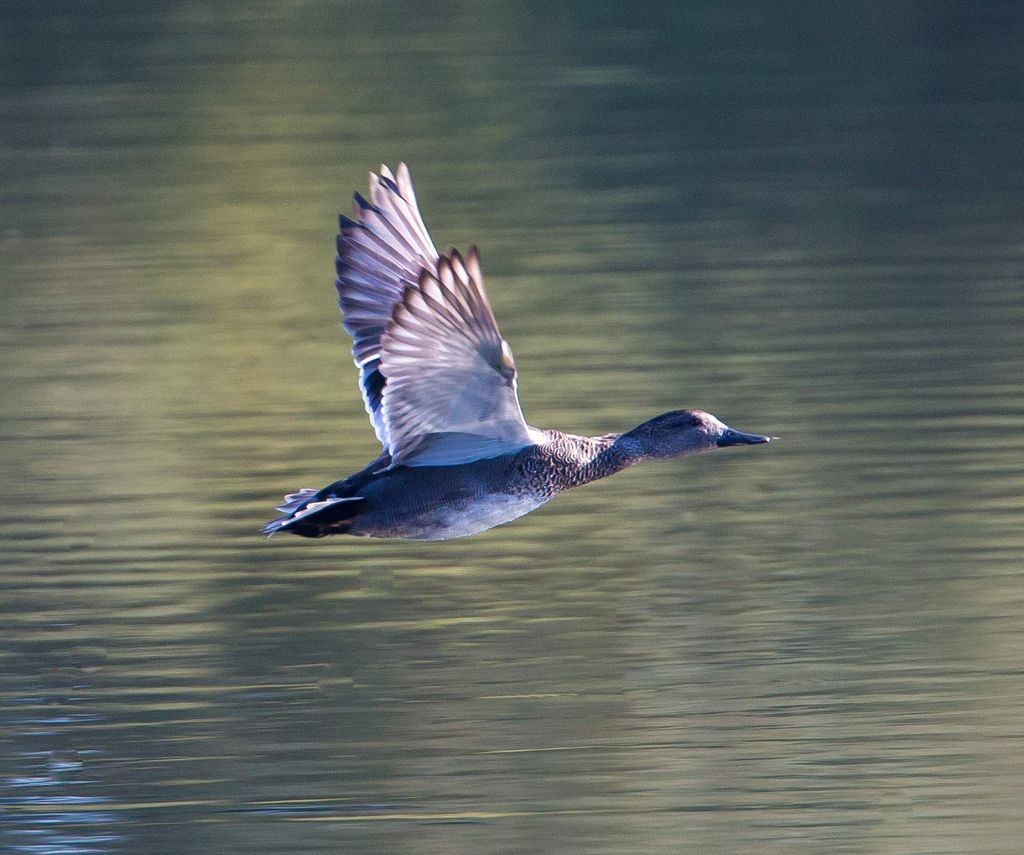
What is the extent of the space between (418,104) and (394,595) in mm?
12115

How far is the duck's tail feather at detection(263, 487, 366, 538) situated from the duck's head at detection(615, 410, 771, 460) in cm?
116

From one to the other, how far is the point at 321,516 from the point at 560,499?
341 centimetres

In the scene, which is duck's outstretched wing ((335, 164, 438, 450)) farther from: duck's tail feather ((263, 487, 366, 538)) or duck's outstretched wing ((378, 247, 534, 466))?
duck's tail feather ((263, 487, 366, 538))

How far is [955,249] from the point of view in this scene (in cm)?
1566

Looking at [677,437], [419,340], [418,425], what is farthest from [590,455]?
[419,340]

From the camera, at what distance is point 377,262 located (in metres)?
7.95

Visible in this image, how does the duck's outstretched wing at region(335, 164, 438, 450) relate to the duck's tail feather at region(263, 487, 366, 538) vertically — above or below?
above

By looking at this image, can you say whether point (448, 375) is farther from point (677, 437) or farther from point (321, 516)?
point (677, 437)

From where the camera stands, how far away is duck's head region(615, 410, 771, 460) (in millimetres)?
8422

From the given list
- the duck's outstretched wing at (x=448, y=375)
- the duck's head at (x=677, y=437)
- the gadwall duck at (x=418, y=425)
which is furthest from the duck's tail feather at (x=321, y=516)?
the duck's head at (x=677, y=437)

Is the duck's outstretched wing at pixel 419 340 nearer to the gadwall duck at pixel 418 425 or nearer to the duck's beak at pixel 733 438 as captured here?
the gadwall duck at pixel 418 425

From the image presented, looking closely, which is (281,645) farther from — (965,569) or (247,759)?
(965,569)

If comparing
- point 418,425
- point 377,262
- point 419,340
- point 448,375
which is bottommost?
point 418,425

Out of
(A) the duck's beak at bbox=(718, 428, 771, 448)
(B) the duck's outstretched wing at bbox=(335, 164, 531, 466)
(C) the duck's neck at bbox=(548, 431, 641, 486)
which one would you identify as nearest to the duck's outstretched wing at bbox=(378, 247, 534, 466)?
(B) the duck's outstretched wing at bbox=(335, 164, 531, 466)
